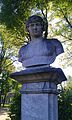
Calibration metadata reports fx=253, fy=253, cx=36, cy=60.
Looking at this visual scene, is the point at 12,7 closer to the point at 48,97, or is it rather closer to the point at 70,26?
the point at 70,26

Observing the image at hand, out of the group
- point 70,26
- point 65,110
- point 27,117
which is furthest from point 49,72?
point 70,26

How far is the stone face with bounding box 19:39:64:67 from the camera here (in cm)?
505

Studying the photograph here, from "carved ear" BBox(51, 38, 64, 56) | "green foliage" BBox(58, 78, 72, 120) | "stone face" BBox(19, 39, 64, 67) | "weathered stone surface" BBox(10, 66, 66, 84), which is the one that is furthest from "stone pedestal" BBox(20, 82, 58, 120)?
"green foliage" BBox(58, 78, 72, 120)

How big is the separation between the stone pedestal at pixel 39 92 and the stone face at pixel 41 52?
18 centimetres

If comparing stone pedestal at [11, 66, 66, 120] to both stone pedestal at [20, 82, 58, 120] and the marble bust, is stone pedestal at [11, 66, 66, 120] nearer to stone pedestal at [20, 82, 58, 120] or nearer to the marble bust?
stone pedestal at [20, 82, 58, 120]

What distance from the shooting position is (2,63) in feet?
99.5

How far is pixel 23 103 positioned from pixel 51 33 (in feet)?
35.7

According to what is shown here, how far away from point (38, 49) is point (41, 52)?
103 millimetres

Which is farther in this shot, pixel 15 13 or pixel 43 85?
pixel 15 13

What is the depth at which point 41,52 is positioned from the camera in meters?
5.11

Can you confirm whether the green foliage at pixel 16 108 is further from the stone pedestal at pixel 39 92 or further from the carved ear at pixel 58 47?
the carved ear at pixel 58 47

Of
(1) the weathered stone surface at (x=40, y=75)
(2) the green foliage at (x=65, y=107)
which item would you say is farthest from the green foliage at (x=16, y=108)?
(1) the weathered stone surface at (x=40, y=75)

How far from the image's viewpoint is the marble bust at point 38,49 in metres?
5.05

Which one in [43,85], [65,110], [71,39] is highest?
[71,39]
